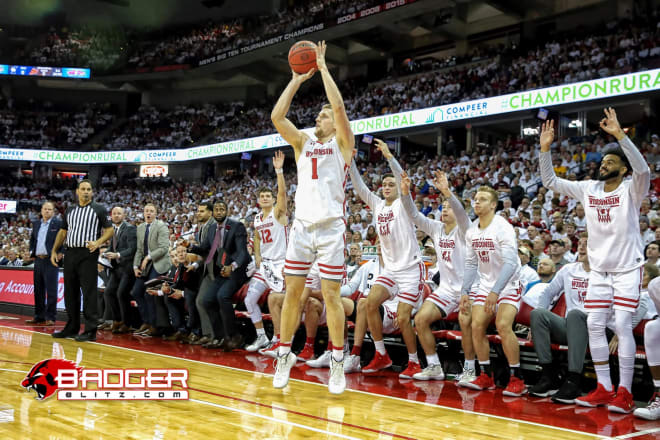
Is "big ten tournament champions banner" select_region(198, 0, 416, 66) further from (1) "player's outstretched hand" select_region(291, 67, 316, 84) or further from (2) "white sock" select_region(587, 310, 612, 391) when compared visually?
(2) "white sock" select_region(587, 310, 612, 391)

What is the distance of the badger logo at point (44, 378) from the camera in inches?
150

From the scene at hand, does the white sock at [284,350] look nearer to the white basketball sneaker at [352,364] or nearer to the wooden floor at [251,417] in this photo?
the wooden floor at [251,417]

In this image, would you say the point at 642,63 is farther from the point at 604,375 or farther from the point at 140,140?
the point at 140,140

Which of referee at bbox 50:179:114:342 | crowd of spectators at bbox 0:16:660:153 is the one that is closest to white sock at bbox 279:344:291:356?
referee at bbox 50:179:114:342

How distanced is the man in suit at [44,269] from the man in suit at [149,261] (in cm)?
157

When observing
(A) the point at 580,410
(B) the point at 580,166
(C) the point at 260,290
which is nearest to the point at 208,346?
(C) the point at 260,290

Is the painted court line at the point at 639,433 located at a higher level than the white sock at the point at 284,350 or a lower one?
lower

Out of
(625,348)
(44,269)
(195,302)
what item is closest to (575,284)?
(625,348)

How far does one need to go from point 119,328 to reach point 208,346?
6.89ft

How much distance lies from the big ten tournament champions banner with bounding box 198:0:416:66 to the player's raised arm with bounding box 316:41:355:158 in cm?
1945

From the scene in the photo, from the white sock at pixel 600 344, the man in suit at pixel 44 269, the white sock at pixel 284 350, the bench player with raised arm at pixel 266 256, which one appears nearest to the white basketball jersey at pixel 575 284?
the white sock at pixel 600 344

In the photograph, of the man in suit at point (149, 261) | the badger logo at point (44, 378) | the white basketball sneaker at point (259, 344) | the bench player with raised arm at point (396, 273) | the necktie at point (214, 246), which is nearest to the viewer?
the badger logo at point (44, 378)

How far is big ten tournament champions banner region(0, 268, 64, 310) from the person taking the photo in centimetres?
1145

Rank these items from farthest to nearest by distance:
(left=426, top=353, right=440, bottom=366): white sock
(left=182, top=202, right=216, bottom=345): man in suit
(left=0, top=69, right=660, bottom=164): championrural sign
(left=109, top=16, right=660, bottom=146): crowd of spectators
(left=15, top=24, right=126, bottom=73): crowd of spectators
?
(left=15, top=24, right=126, bottom=73): crowd of spectators → (left=109, top=16, right=660, bottom=146): crowd of spectators → (left=0, top=69, right=660, bottom=164): championrural sign → (left=182, top=202, right=216, bottom=345): man in suit → (left=426, top=353, right=440, bottom=366): white sock
